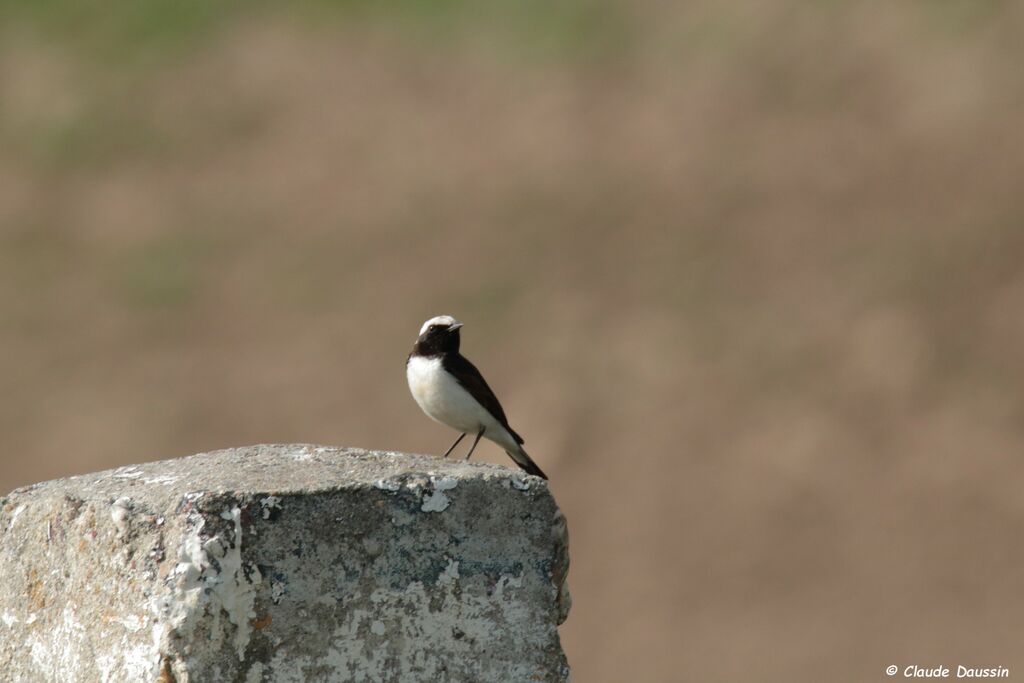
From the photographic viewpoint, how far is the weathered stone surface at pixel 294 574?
379cm

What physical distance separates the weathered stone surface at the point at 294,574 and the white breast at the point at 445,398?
3769mm

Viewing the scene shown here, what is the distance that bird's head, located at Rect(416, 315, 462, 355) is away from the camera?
326 inches

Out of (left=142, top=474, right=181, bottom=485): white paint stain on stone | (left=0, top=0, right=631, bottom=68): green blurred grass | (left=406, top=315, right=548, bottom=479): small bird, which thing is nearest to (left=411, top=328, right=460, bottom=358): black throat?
(left=406, top=315, right=548, bottom=479): small bird

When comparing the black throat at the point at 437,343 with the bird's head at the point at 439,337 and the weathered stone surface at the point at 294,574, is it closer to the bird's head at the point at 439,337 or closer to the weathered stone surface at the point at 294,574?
the bird's head at the point at 439,337

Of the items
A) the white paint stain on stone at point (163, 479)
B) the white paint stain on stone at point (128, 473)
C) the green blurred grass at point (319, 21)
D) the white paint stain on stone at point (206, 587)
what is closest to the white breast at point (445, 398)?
the white paint stain on stone at point (128, 473)

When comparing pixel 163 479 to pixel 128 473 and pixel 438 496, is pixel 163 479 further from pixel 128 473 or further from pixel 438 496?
pixel 438 496

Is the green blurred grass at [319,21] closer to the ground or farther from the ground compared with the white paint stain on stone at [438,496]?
farther from the ground

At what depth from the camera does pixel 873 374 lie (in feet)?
62.7

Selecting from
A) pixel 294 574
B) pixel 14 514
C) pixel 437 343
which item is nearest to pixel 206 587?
pixel 294 574

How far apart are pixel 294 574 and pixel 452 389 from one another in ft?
13.8

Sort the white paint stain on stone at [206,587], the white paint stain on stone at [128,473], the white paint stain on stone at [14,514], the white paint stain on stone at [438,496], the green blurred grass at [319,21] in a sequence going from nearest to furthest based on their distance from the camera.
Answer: the white paint stain on stone at [206,587], the white paint stain on stone at [438,496], the white paint stain on stone at [128,473], the white paint stain on stone at [14,514], the green blurred grass at [319,21]

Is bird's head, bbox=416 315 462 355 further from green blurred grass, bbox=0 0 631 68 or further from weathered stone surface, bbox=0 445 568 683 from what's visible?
green blurred grass, bbox=0 0 631 68

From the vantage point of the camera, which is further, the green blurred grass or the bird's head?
the green blurred grass

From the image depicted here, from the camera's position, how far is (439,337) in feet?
27.3
